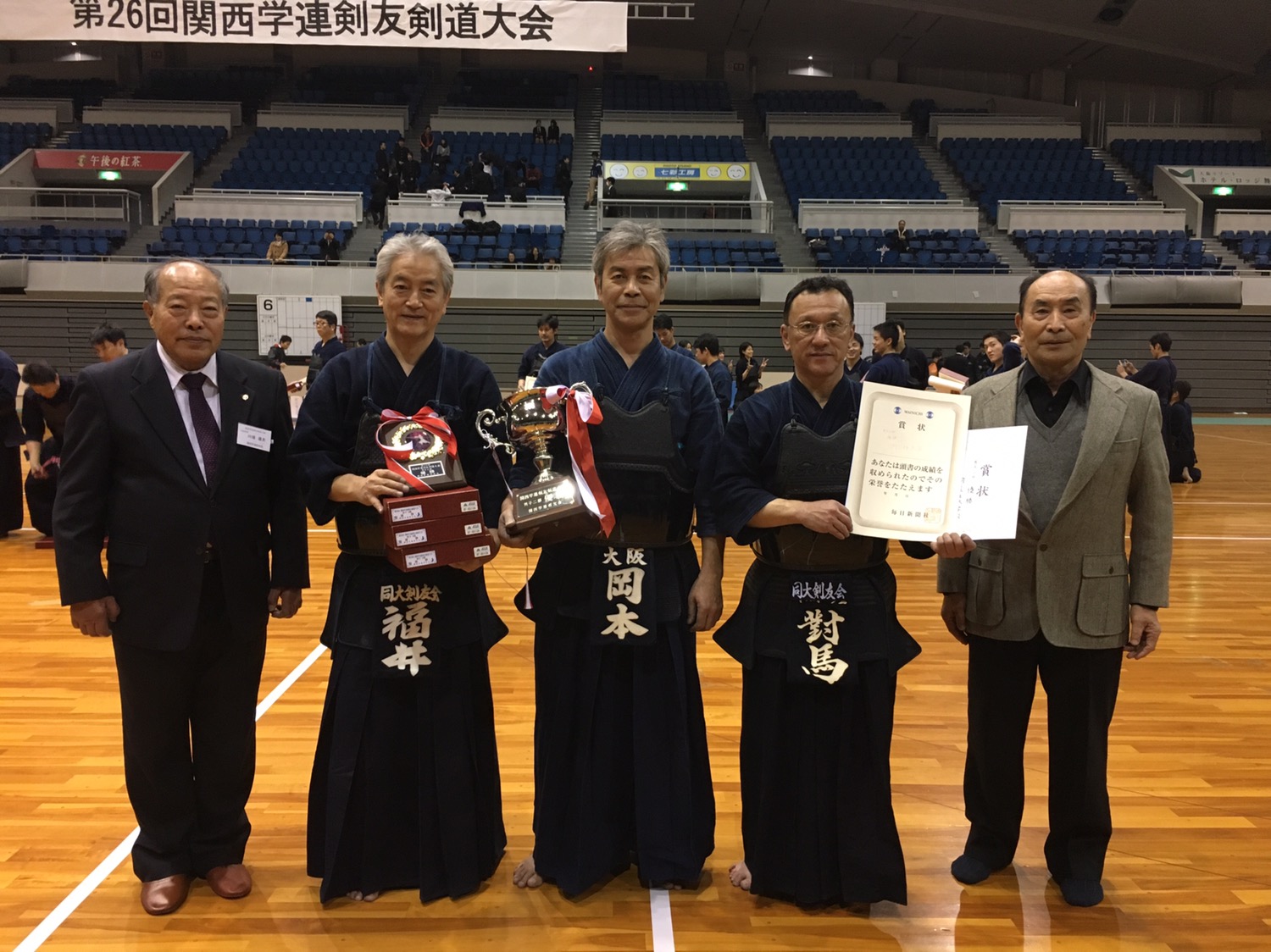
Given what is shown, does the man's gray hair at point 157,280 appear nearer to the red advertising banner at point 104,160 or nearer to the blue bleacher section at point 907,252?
the blue bleacher section at point 907,252

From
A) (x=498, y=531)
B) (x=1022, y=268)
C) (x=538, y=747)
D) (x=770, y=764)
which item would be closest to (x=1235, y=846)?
(x=770, y=764)

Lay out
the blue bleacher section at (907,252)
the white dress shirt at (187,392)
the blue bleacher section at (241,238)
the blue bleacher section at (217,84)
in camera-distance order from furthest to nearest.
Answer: the blue bleacher section at (217,84) < the blue bleacher section at (907,252) < the blue bleacher section at (241,238) < the white dress shirt at (187,392)

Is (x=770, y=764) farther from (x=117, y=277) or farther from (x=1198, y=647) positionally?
(x=117, y=277)

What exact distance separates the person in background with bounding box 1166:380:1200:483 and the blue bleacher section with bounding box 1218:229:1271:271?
394 inches

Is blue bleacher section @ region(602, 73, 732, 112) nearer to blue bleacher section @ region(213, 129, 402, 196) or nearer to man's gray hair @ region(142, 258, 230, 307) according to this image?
blue bleacher section @ region(213, 129, 402, 196)

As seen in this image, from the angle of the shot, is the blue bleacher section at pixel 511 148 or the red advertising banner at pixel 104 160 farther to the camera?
the blue bleacher section at pixel 511 148

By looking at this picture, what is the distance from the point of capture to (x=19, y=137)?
736 inches

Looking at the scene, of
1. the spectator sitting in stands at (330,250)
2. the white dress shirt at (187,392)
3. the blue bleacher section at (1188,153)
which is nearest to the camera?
the white dress shirt at (187,392)

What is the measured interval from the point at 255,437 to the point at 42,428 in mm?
4718

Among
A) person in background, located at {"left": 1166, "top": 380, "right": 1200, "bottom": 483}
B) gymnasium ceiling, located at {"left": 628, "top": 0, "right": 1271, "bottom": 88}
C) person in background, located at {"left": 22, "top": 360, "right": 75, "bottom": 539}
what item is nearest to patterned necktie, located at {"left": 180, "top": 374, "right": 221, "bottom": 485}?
person in background, located at {"left": 22, "top": 360, "right": 75, "bottom": 539}

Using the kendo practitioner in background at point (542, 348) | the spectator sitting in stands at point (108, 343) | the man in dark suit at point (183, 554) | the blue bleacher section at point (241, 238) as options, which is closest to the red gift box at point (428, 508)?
the man in dark suit at point (183, 554)

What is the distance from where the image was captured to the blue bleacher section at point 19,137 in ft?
59.8

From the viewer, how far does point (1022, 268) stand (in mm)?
16672

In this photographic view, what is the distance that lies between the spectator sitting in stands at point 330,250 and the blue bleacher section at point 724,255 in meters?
5.85
